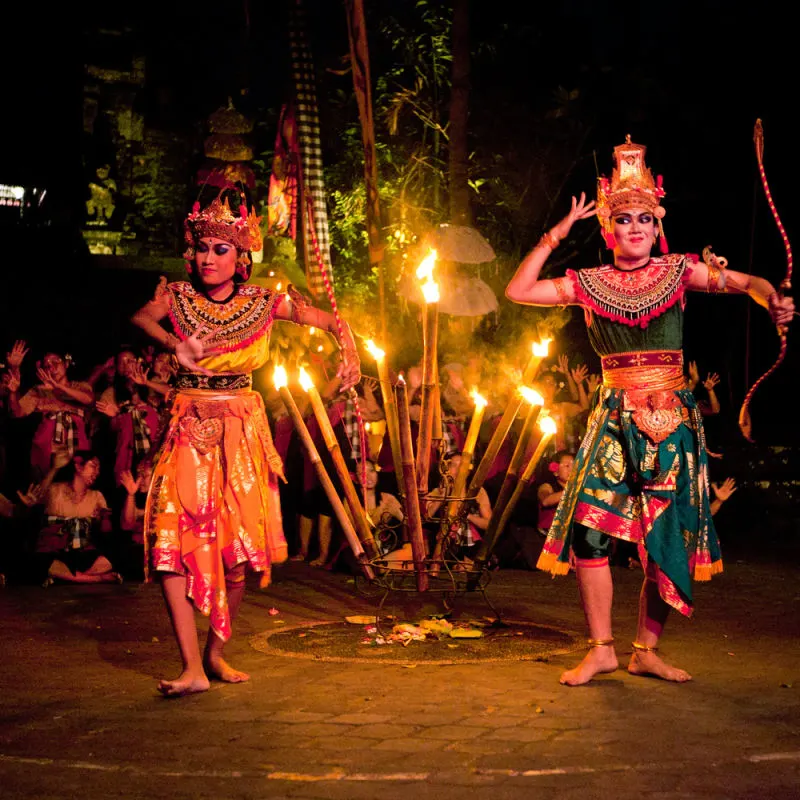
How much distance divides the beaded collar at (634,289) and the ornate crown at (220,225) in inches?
60.0

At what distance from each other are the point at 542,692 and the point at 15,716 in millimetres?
2120

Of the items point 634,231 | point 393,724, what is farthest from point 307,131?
point 393,724

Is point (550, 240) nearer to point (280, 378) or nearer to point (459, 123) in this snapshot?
point (280, 378)

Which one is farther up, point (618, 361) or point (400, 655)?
point (618, 361)

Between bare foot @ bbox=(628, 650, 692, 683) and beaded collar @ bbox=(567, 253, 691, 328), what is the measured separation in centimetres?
149

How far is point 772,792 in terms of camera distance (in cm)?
347

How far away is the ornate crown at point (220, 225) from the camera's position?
5.40 metres

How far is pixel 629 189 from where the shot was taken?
5.40 meters

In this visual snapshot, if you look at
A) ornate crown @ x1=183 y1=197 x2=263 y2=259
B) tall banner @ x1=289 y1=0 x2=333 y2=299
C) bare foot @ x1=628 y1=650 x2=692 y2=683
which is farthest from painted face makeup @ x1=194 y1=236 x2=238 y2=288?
tall banner @ x1=289 y1=0 x2=333 y2=299

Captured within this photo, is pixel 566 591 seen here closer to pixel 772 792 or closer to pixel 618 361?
pixel 618 361

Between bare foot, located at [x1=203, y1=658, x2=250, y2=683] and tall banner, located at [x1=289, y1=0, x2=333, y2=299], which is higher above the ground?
tall banner, located at [x1=289, y1=0, x2=333, y2=299]

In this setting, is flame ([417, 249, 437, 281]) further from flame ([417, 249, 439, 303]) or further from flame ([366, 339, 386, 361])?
flame ([366, 339, 386, 361])

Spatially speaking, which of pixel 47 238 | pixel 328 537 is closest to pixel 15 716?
pixel 328 537

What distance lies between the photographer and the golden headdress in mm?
5395
